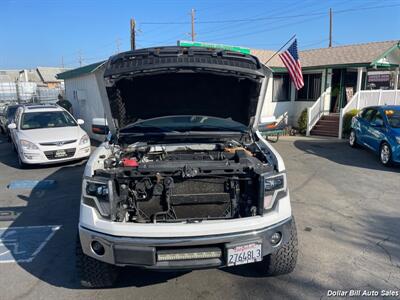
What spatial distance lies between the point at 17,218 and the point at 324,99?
13.7 metres

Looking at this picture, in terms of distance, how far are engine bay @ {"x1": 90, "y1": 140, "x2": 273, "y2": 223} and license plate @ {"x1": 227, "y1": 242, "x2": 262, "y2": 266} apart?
1.03 ft

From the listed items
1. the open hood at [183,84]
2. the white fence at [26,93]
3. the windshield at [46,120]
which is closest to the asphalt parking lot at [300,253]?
the open hood at [183,84]

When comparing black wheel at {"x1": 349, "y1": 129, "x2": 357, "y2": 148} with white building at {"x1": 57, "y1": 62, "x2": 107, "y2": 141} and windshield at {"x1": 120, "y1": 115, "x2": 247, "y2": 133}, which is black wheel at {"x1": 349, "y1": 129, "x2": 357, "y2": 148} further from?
white building at {"x1": 57, "y1": 62, "x2": 107, "y2": 141}

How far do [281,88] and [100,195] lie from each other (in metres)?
14.8

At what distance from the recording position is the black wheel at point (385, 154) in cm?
822

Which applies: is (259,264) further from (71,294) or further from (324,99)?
(324,99)

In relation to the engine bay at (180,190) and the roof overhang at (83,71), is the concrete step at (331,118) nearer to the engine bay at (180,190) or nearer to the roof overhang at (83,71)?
the roof overhang at (83,71)

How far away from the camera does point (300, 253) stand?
3.90m

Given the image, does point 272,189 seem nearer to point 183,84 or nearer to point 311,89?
point 183,84

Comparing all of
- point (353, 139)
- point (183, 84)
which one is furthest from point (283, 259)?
point (353, 139)

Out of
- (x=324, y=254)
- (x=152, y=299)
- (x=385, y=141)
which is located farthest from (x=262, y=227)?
(x=385, y=141)

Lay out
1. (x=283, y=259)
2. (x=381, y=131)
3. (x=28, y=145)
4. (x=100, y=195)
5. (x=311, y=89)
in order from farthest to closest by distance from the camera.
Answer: (x=311, y=89) → (x=381, y=131) → (x=28, y=145) → (x=283, y=259) → (x=100, y=195)

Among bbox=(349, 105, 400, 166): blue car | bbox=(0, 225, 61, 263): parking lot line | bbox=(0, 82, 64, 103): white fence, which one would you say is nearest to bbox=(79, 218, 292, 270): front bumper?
bbox=(0, 225, 61, 263): parking lot line

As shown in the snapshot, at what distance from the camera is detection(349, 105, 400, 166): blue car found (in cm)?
814
